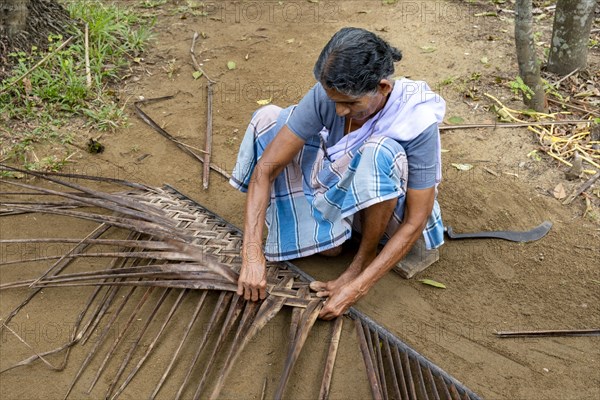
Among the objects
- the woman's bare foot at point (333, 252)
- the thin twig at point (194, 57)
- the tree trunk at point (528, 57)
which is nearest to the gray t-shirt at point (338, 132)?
the woman's bare foot at point (333, 252)

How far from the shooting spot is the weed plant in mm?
3570

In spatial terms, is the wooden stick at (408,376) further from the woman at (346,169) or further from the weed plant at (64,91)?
the weed plant at (64,91)

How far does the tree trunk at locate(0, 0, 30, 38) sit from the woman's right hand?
2.54m

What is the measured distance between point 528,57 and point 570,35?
451mm

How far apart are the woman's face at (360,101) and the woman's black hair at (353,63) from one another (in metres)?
0.03

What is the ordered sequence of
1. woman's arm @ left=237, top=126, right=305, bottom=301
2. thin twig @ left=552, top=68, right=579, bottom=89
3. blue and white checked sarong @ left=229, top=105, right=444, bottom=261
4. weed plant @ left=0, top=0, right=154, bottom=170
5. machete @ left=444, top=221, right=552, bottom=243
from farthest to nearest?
thin twig @ left=552, top=68, right=579, bottom=89
weed plant @ left=0, top=0, right=154, bottom=170
machete @ left=444, top=221, right=552, bottom=243
blue and white checked sarong @ left=229, top=105, right=444, bottom=261
woman's arm @ left=237, top=126, right=305, bottom=301

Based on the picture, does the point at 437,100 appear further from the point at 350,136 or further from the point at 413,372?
the point at 413,372

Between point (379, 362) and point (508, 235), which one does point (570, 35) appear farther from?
point (379, 362)

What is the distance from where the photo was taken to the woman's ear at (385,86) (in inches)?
85.9

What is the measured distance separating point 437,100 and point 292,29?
2.54 metres

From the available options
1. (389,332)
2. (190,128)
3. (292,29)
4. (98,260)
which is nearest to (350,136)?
(389,332)

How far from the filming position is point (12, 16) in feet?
12.8

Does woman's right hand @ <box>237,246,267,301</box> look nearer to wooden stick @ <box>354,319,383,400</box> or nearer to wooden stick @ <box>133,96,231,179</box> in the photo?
wooden stick @ <box>354,319,383,400</box>

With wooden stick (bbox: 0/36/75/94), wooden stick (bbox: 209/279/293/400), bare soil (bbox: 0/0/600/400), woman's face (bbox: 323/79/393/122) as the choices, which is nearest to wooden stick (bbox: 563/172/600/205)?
bare soil (bbox: 0/0/600/400)
